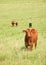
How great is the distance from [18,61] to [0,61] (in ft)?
1.71

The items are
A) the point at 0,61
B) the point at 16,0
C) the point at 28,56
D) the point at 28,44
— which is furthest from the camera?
the point at 16,0

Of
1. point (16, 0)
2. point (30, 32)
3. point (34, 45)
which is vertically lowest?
point (16, 0)

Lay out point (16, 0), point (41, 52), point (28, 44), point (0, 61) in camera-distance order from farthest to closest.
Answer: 1. point (16, 0)
2. point (28, 44)
3. point (41, 52)
4. point (0, 61)

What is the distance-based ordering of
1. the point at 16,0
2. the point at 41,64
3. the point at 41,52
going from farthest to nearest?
1. the point at 16,0
2. the point at 41,52
3. the point at 41,64

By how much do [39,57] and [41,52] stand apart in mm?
787

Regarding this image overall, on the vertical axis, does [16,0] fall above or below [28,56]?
below

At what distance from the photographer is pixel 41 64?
24.2ft

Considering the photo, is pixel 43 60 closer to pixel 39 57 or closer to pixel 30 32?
pixel 39 57

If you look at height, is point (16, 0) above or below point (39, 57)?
below

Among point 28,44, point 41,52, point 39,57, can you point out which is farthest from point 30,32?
point 39,57

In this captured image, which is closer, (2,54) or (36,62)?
(36,62)

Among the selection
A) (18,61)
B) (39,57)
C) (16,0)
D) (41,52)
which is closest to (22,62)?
(18,61)

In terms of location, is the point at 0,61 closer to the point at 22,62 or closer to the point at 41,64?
the point at 22,62

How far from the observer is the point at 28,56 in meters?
8.38
